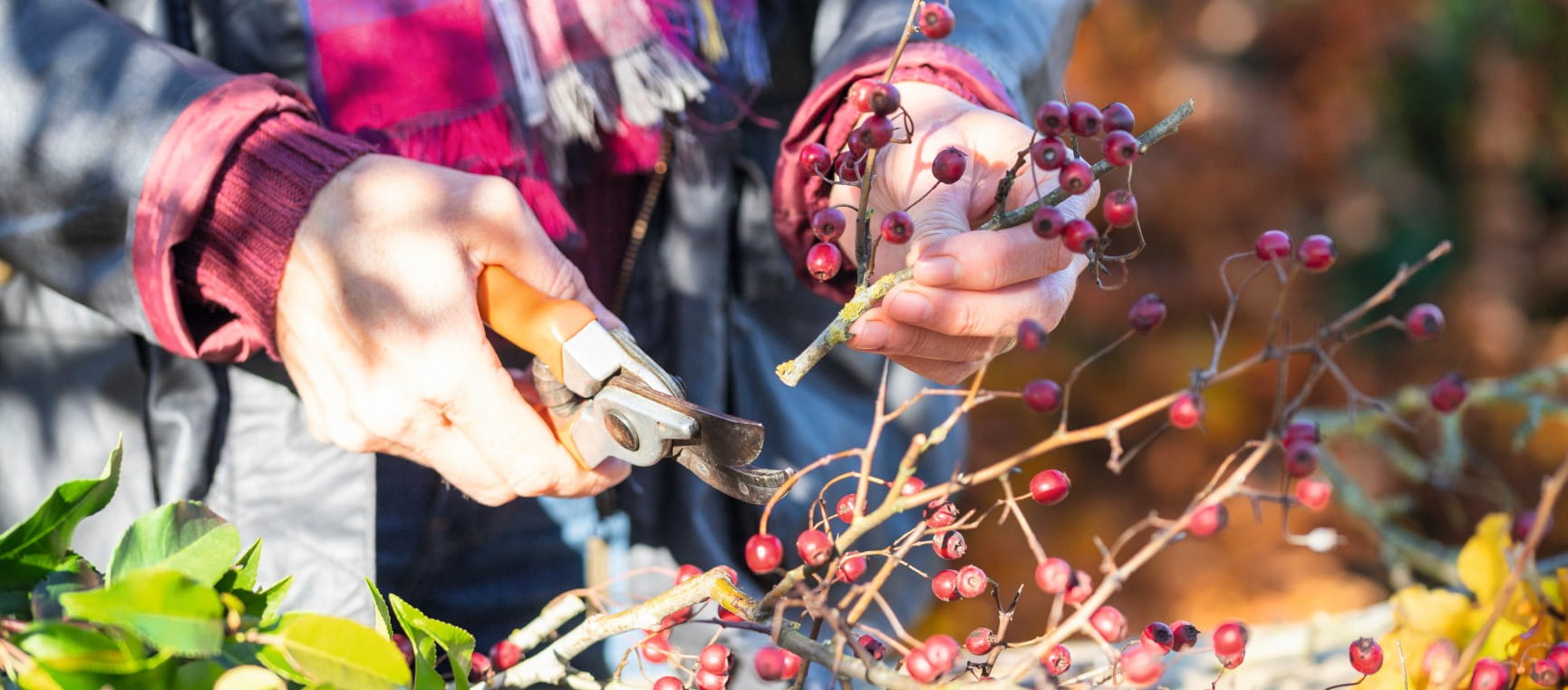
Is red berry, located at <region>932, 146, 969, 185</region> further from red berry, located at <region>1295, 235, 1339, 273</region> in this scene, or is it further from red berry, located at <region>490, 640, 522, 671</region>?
red berry, located at <region>490, 640, 522, 671</region>

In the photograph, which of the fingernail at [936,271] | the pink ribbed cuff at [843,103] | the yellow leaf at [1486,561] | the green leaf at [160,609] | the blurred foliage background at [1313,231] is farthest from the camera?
the blurred foliage background at [1313,231]

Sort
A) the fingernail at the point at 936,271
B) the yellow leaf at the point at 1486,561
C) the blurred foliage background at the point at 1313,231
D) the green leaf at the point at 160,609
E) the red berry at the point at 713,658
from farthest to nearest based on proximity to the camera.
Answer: the blurred foliage background at the point at 1313,231 < the yellow leaf at the point at 1486,561 < the fingernail at the point at 936,271 < the red berry at the point at 713,658 < the green leaf at the point at 160,609

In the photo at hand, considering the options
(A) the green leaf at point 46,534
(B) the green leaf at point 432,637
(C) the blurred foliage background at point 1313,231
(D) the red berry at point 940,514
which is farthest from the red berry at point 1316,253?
(C) the blurred foliage background at point 1313,231

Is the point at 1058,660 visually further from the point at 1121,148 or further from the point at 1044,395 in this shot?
the point at 1121,148

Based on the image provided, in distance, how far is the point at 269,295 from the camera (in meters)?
0.82

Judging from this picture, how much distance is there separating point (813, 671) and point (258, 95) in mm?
856

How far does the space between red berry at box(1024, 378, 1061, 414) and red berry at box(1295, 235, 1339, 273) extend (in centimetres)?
14

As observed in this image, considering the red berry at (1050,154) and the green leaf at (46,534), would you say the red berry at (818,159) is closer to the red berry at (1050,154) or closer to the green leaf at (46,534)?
the red berry at (1050,154)

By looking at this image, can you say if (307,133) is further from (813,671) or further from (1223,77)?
(1223,77)

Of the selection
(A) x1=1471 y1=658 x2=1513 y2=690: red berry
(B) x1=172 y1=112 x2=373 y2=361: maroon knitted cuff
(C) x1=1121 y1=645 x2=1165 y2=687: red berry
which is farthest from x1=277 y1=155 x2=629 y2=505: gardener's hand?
(A) x1=1471 y1=658 x2=1513 y2=690: red berry

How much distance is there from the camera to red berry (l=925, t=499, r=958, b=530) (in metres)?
0.63

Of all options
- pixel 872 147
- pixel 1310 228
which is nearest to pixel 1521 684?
pixel 872 147

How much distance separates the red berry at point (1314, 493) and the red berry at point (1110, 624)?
0.10m

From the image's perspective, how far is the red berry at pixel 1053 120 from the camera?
0.63 metres
